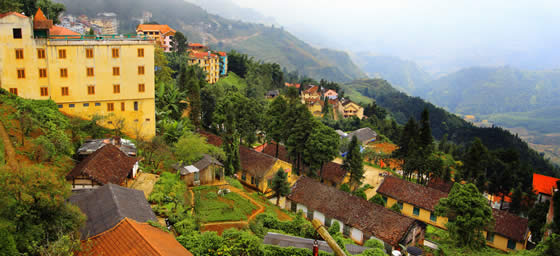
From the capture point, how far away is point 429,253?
84.2ft

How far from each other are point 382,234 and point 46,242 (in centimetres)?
2098

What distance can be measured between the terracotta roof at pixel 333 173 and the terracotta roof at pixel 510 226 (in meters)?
14.7

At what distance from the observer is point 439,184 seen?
4122 centimetres

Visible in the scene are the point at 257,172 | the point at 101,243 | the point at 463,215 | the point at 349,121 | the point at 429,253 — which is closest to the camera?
the point at 101,243

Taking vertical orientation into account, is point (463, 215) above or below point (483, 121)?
above

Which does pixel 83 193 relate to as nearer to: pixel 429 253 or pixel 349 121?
pixel 429 253

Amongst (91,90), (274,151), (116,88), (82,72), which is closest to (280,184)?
(274,151)

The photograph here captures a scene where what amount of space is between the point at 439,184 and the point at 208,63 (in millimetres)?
49776

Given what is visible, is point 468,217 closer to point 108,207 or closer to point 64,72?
point 108,207

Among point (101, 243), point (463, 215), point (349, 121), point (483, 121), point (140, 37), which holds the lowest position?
point (483, 121)

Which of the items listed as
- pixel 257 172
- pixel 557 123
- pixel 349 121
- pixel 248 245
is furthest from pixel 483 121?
pixel 248 245

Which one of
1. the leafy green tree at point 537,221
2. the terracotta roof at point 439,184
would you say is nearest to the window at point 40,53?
the terracotta roof at point 439,184

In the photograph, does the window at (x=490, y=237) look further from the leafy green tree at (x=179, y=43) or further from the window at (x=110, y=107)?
the leafy green tree at (x=179, y=43)

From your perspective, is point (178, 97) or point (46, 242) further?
point (178, 97)
